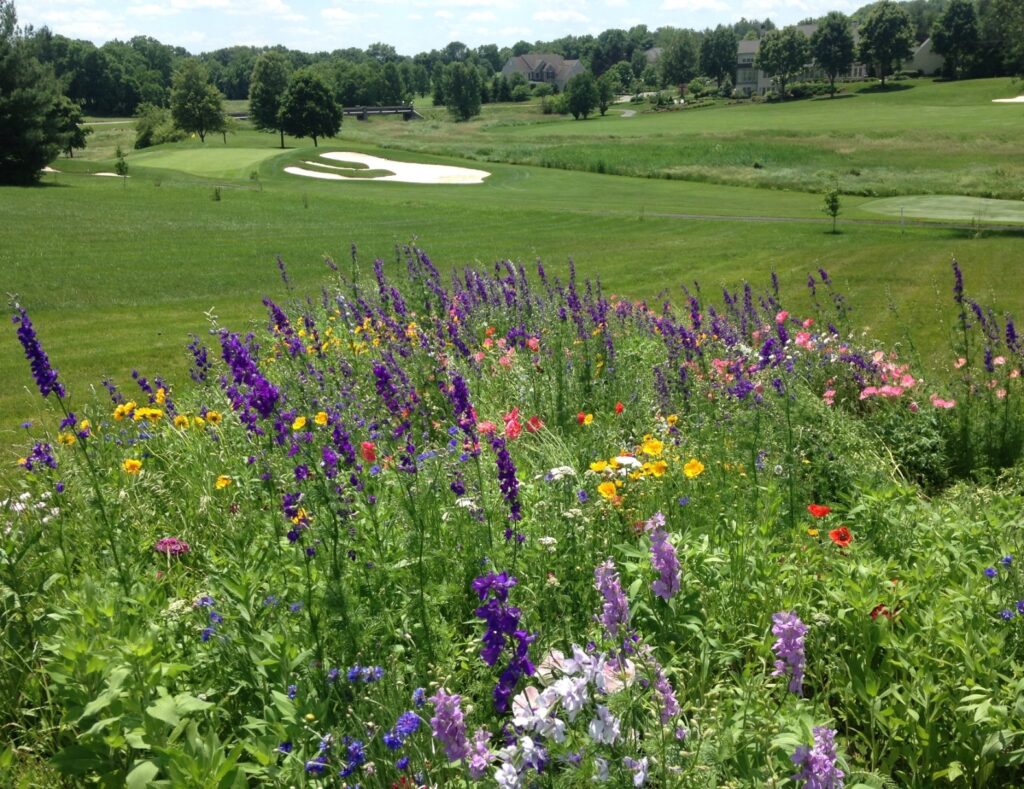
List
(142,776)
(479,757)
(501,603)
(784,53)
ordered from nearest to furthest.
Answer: (479,757) < (501,603) < (142,776) < (784,53)

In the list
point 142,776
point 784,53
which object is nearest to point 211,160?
point 142,776

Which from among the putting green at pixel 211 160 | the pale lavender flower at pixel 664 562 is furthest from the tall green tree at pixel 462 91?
the pale lavender flower at pixel 664 562

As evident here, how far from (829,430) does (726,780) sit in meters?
3.73

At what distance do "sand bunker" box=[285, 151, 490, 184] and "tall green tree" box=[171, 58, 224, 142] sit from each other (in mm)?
23722

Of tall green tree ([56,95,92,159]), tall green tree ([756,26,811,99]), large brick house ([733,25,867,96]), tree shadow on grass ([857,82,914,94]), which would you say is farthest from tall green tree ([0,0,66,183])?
large brick house ([733,25,867,96])

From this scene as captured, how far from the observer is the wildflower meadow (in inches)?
95.6

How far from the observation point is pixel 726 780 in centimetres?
259

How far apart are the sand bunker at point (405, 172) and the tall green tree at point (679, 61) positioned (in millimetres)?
92721

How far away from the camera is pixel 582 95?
309 feet

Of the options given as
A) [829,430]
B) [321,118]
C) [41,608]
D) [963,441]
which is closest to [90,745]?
[41,608]

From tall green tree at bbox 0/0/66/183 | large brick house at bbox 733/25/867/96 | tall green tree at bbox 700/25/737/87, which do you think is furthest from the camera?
tall green tree at bbox 700/25/737/87

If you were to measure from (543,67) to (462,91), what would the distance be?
77.0 meters

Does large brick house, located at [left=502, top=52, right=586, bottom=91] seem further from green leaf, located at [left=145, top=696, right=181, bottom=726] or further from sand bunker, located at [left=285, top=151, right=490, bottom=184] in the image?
green leaf, located at [left=145, top=696, right=181, bottom=726]

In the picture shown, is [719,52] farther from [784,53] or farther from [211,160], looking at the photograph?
[211,160]
